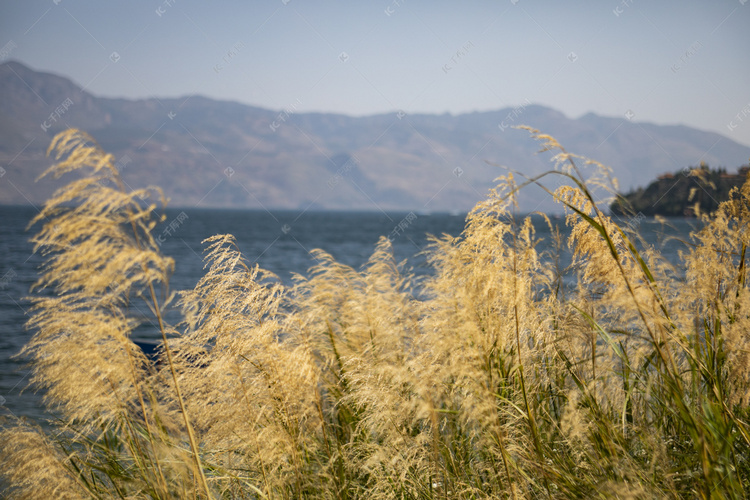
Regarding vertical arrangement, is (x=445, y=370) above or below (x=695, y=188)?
below

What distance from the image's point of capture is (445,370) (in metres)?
2.09

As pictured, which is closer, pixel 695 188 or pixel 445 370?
pixel 445 370

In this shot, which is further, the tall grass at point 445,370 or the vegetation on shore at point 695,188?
the vegetation on shore at point 695,188

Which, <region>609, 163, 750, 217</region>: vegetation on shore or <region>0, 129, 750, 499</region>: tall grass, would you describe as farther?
<region>609, 163, 750, 217</region>: vegetation on shore

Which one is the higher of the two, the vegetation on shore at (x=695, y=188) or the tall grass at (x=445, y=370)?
the vegetation on shore at (x=695, y=188)

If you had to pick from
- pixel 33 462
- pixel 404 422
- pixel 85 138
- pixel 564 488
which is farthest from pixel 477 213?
pixel 33 462

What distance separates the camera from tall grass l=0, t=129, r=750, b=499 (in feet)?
6.26

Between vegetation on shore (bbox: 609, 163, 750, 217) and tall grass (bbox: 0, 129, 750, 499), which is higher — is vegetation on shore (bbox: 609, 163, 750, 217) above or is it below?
above

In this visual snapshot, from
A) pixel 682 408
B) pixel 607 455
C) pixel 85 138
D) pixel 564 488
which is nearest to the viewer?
pixel 682 408

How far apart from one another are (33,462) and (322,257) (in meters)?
2.63

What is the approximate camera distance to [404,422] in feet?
9.07

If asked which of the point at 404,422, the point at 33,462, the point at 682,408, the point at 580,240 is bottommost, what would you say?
the point at 33,462

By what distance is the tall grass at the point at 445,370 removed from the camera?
6.26ft

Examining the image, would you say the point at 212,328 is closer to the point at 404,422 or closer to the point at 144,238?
the point at 144,238
